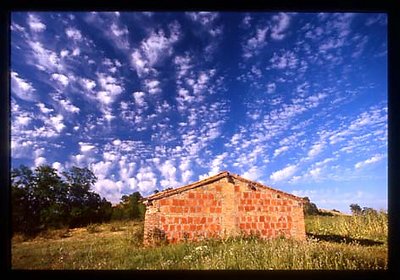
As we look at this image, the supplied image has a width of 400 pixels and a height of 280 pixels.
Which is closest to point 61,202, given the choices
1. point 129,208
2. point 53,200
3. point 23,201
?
point 53,200

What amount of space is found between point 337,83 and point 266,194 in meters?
0.84

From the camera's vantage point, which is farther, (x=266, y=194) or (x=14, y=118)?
(x=266, y=194)

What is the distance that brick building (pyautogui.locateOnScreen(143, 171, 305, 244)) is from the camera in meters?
2.86

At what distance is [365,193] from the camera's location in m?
2.76

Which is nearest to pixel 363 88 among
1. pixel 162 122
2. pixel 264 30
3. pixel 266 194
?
pixel 264 30

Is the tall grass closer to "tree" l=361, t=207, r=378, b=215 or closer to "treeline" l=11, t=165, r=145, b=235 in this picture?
"tree" l=361, t=207, r=378, b=215

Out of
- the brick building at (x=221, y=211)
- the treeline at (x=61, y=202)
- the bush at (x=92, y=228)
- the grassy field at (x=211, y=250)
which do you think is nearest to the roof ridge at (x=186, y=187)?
the brick building at (x=221, y=211)

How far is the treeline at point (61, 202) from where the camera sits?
2717 millimetres

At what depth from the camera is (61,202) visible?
2836 mm

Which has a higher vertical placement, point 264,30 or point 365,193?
point 264,30
